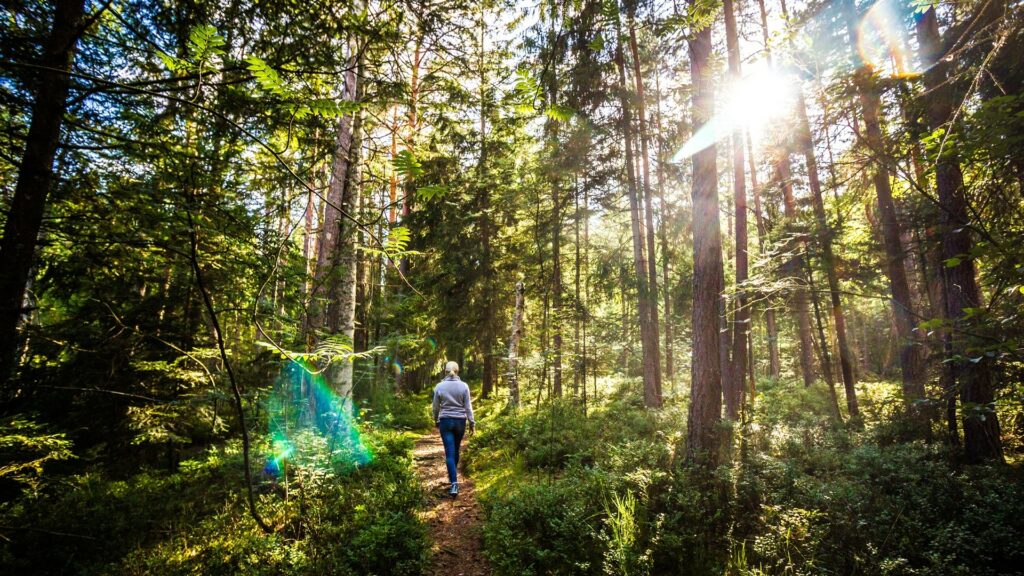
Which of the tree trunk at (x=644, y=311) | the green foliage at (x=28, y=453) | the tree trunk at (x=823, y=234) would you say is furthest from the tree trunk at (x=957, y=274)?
the green foliage at (x=28, y=453)

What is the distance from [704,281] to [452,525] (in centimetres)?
590

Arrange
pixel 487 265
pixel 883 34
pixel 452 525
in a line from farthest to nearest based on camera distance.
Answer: pixel 487 265 → pixel 883 34 → pixel 452 525

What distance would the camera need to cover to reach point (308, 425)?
7.11 m

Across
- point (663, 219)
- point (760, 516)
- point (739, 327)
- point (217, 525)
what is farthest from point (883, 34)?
point (217, 525)

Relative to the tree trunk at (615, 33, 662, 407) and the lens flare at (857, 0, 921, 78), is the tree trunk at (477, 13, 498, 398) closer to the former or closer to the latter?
the tree trunk at (615, 33, 662, 407)

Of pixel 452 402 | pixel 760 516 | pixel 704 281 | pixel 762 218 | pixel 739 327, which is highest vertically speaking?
pixel 762 218

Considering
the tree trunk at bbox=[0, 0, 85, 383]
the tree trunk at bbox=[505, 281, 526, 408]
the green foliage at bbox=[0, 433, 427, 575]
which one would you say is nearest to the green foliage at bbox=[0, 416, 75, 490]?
the green foliage at bbox=[0, 433, 427, 575]

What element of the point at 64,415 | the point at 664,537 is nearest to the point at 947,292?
the point at 664,537

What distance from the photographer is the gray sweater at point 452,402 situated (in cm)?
706

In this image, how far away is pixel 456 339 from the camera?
54.9ft

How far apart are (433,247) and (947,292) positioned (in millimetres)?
15001

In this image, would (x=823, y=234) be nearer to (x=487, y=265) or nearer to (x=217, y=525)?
(x=487, y=265)

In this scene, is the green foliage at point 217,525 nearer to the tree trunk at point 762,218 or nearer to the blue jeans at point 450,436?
the blue jeans at point 450,436

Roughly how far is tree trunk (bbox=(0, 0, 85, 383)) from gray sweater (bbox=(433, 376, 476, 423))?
5.29 meters
